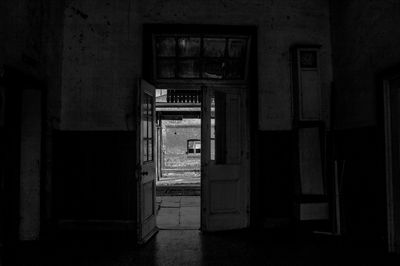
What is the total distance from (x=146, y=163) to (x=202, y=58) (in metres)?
1.73

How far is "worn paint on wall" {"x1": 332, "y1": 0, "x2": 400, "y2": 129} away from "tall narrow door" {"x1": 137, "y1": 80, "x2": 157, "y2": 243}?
252 cm

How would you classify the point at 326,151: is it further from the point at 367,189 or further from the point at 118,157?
the point at 118,157

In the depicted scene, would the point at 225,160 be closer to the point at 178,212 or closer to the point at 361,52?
the point at 178,212

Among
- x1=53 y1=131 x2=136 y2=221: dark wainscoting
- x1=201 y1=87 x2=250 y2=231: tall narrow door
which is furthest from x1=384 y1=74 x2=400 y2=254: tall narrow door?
x1=53 y1=131 x2=136 y2=221: dark wainscoting

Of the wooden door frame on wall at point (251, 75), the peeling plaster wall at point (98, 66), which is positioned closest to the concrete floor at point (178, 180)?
the wooden door frame on wall at point (251, 75)

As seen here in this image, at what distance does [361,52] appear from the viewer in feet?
13.5

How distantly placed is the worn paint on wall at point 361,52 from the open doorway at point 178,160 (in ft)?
8.57

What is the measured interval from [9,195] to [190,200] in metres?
3.93

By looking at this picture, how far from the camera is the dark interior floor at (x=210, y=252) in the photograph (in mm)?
3441

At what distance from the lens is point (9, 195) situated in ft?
12.7

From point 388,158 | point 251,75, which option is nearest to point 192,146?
point 251,75

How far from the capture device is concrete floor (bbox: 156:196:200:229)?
5086 mm

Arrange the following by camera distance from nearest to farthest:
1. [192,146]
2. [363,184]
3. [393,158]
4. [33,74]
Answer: [393,158] → [33,74] → [363,184] → [192,146]

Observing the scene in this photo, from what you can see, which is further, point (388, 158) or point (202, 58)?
point (202, 58)
